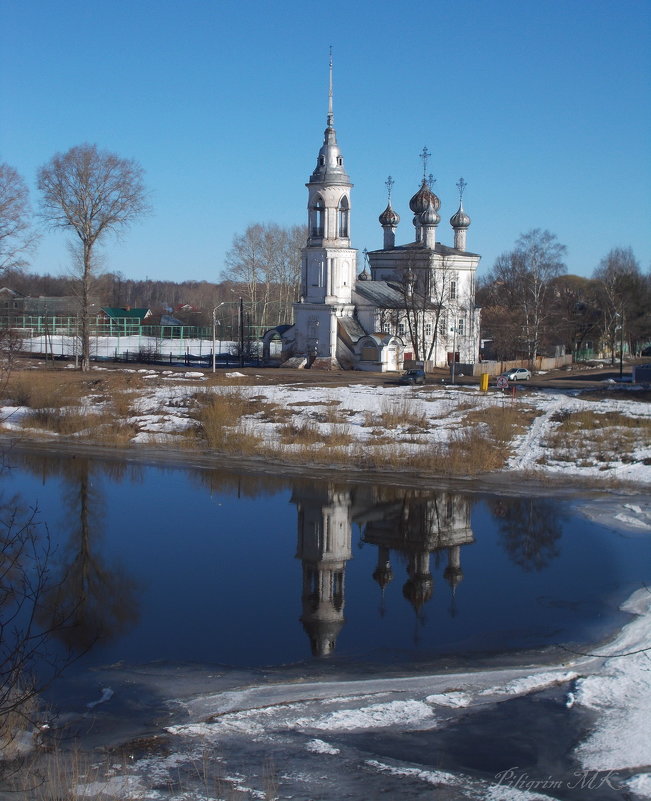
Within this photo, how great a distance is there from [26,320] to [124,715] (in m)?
67.4

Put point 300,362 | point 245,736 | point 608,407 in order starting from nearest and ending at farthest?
1. point 245,736
2. point 608,407
3. point 300,362

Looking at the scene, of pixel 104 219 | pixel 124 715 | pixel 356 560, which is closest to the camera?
pixel 124 715

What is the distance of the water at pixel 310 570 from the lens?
1231 centimetres

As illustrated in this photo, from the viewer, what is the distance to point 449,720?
382 inches

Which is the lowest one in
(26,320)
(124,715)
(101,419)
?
(124,715)

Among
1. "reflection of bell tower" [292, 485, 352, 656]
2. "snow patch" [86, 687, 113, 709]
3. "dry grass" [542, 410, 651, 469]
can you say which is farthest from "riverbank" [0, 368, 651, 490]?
"snow patch" [86, 687, 113, 709]

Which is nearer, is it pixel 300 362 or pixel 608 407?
pixel 608 407

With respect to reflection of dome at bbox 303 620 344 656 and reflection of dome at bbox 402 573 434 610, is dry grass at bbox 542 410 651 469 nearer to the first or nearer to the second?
reflection of dome at bbox 402 573 434 610

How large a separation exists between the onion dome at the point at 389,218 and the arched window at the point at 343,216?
28.5 feet

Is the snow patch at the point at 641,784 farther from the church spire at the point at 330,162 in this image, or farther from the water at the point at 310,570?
the church spire at the point at 330,162

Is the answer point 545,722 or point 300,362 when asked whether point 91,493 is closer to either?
point 545,722

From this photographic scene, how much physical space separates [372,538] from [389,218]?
39655 mm

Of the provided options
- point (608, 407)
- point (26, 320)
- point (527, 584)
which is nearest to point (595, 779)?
point (527, 584)

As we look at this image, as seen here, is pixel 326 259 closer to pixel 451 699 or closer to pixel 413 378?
pixel 413 378
